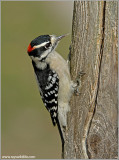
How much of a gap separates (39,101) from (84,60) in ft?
16.6

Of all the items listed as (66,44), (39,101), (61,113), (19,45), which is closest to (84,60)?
(61,113)

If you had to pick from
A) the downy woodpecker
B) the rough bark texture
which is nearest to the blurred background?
the downy woodpecker

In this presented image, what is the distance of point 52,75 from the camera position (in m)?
5.55

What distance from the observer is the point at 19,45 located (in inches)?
A: 413

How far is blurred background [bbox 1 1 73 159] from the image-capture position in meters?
8.65

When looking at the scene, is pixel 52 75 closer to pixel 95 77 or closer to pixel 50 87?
pixel 50 87

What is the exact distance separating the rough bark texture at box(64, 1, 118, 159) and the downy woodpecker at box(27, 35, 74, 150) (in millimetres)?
469

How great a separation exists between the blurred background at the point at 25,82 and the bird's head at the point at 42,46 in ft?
8.05

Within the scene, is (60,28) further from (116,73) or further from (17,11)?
(116,73)

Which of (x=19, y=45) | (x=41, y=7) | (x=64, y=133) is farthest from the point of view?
(x=41, y=7)

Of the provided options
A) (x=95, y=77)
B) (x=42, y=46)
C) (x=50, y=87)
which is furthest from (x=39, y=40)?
(x=95, y=77)

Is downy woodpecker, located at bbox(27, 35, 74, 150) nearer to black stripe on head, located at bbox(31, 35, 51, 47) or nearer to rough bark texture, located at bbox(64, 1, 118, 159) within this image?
black stripe on head, located at bbox(31, 35, 51, 47)

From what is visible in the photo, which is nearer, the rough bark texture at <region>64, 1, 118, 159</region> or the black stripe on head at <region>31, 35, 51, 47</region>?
the rough bark texture at <region>64, 1, 118, 159</region>

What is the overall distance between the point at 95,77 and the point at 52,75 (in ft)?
3.70
